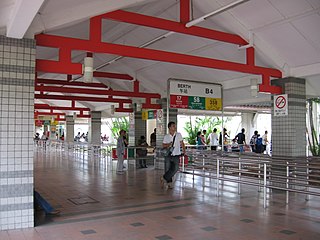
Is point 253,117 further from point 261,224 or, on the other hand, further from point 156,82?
point 261,224

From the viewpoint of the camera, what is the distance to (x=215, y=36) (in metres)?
7.18

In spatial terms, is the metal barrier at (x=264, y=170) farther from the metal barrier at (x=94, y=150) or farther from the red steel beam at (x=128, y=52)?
the metal barrier at (x=94, y=150)

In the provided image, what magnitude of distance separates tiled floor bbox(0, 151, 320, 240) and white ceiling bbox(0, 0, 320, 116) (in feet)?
9.99

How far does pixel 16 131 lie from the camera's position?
5082 millimetres

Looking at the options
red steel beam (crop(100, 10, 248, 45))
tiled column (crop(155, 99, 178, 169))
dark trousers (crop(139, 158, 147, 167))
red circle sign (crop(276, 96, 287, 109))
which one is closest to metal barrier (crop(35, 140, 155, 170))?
dark trousers (crop(139, 158, 147, 167))

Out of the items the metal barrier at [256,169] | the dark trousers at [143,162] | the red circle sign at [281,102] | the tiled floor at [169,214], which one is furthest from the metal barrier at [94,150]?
the red circle sign at [281,102]

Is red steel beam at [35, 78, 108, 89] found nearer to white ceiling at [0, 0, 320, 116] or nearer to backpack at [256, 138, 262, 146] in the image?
white ceiling at [0, 0, 320, 116]

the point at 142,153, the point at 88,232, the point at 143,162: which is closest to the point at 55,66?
the point at 88,232

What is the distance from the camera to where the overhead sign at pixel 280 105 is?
852 centimetres

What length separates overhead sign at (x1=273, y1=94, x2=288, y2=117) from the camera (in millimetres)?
8516

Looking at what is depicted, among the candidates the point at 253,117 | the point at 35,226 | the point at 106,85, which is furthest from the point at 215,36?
the point at 253,117

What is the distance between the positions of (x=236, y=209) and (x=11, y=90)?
4.35m

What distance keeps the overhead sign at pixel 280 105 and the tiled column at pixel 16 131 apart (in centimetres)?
610

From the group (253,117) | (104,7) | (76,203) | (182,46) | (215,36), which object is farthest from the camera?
(253,117)
